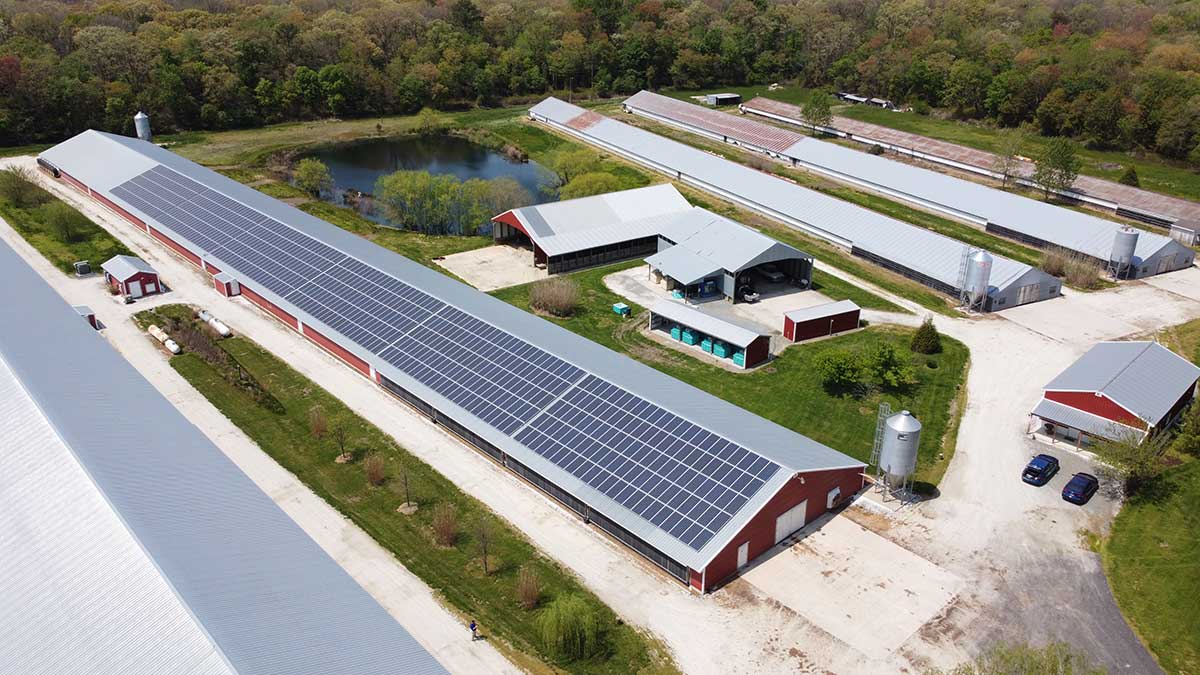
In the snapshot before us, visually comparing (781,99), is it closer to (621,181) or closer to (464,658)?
(621,181)

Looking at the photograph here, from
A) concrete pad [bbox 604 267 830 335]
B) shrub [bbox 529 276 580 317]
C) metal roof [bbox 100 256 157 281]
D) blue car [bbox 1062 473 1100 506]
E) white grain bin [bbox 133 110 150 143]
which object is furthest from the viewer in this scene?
white grain bin [bbox 133 110 150 143]

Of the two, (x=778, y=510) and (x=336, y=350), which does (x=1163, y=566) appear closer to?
(x=778, y=510)

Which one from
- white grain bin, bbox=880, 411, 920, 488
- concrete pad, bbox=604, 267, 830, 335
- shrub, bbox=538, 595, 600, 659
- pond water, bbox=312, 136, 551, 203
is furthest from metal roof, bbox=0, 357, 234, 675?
pond water, bbox=312, 136, 551, 203

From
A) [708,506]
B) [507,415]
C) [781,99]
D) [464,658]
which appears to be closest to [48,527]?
[464,658]

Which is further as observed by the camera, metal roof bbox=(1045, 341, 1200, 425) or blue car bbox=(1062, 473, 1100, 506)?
metal roof bbox=(1045, 341, 1200, 425)

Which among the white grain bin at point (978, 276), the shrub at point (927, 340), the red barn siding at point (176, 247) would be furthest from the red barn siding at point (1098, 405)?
the red barn siding at point (176, 247)

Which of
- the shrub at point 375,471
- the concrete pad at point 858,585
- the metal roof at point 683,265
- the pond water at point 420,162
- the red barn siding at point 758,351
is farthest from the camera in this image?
the pond water at point 420,162

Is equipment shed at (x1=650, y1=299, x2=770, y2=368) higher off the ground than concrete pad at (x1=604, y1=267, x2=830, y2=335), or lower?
higher

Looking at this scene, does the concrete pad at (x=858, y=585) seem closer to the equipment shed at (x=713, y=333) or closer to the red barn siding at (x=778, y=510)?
the red barn siding at (x=778, y=510)

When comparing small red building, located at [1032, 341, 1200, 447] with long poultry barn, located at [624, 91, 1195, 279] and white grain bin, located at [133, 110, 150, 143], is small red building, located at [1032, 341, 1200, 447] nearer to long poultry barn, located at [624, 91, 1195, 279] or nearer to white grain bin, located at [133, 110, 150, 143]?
long poultry barn, located at [624, 91, 1195, 279]
